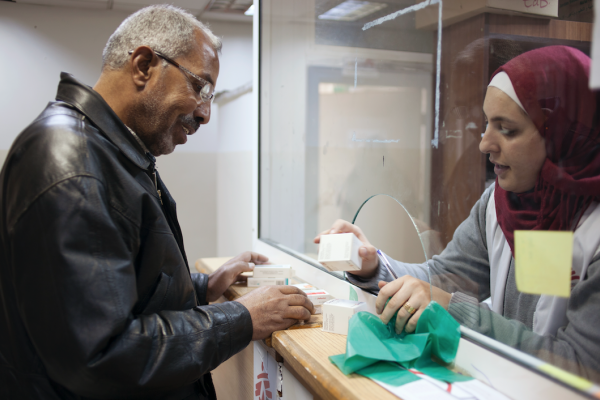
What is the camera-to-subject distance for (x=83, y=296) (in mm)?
714

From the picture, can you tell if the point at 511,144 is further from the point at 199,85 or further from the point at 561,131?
the point at 199,85

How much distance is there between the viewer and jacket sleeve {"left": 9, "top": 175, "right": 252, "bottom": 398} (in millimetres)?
716

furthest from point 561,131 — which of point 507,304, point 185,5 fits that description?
point 185,5

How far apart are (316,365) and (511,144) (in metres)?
0.50

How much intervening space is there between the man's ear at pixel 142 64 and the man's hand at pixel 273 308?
535mm

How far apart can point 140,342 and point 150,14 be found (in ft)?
2.34

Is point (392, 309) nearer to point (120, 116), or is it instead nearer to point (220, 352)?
point (220, 352)

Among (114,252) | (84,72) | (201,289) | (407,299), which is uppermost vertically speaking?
(84,72)

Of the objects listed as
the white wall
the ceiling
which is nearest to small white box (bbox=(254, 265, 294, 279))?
Result: the white wall

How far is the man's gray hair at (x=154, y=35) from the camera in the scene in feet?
3.18

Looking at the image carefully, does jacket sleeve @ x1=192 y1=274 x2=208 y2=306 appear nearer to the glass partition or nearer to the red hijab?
the glass partition

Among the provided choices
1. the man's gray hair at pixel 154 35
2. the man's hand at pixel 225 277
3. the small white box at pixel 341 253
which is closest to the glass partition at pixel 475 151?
the small white box at pixel 341 253

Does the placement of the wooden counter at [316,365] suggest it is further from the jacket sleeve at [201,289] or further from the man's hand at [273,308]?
the jacket sleeve at [201,289]

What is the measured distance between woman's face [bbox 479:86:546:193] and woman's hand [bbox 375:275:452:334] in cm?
27
